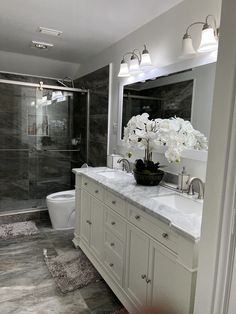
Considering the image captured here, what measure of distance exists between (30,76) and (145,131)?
2.73m

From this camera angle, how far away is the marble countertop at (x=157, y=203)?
1.19m

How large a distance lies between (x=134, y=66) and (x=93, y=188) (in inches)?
50.3

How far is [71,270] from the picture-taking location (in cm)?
223

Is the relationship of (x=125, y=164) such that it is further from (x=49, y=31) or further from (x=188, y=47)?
(x=49, y=31)

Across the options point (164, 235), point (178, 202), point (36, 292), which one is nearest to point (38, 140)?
point (36, 292)

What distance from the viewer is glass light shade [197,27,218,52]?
1.63 metres

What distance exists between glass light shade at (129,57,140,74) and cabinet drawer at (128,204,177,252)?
143 cm

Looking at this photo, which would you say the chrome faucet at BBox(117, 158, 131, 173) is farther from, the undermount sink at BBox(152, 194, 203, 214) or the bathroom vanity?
the undermount sink at BBox(152, 194, 203, 214)

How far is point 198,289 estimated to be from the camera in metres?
0.95

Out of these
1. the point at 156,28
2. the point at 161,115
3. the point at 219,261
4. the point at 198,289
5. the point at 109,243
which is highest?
the point at 156,28

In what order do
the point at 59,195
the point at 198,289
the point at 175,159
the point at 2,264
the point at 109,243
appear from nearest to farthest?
1. the point at 198,289
2. the point at 175,159
3. the point at 109,243
4. the point at 2,264
5. the point at 59,195

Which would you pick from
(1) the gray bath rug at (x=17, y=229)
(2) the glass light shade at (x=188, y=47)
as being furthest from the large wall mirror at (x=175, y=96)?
(1) the gray bath rug at (x=17, y=229)

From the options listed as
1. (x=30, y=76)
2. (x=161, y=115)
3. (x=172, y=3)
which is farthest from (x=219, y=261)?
(x=30, y=76)

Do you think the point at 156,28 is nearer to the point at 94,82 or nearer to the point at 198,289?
the point at 94,82
